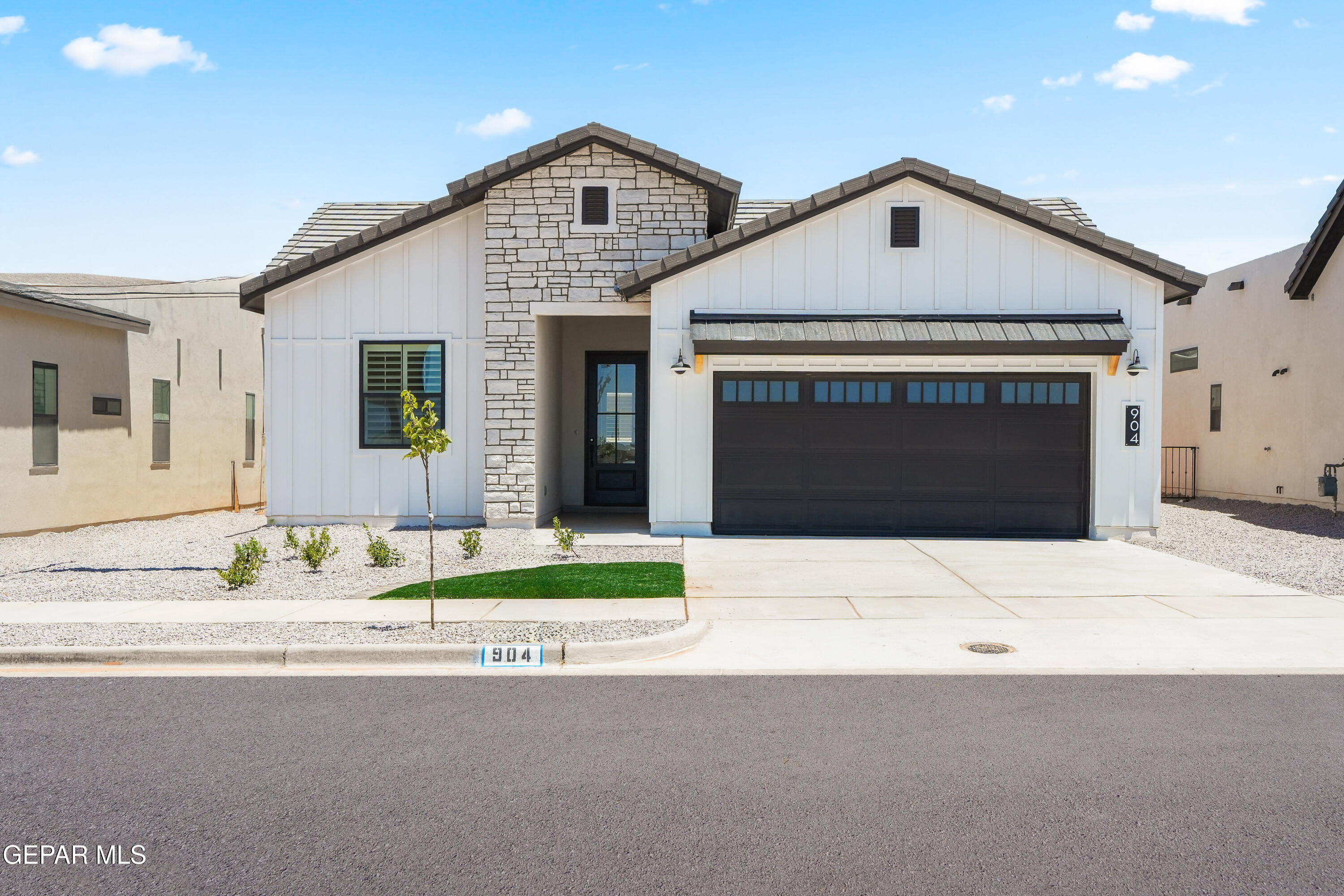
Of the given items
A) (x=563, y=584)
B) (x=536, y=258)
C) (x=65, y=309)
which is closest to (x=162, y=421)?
(x=65, y=309)

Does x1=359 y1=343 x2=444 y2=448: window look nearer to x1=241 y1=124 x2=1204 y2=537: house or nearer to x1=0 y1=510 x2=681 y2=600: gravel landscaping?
x1=241 y1=124 x2=1204 y2=537: house

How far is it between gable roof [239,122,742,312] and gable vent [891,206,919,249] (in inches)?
91.7

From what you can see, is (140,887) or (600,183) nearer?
(140,887)

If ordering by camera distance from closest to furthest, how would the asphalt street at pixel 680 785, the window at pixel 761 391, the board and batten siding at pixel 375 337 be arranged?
the asphalt street at pixel 680 785 → the window at pixel 761 391 → the board and batten siding at pixel 375 337

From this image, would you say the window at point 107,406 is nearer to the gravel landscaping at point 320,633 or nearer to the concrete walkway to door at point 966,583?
the gravel landscaping at point 320,633

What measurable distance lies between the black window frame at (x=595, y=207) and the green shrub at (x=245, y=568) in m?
6.61

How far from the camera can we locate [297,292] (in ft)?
46.3

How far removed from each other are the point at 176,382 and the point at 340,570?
10376 mm

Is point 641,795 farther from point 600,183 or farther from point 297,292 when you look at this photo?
point 297,292

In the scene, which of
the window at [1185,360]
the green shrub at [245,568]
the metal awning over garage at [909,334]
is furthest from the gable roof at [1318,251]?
the green shrub at [245,568]

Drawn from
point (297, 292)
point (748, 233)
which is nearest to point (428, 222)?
point (297, 292)

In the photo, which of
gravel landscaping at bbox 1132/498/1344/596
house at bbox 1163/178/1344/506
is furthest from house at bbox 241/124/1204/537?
house at bbox 1163/178/1344/506

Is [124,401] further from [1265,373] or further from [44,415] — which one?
[1265,373]

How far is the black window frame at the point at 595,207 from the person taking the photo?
45.2 feet
